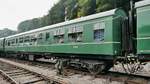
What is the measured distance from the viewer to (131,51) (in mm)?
9367

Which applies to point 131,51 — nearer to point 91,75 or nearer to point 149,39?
point 149,39

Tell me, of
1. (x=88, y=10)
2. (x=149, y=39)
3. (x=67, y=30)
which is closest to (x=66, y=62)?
(x=67, y=30)

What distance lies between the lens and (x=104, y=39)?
1016cm

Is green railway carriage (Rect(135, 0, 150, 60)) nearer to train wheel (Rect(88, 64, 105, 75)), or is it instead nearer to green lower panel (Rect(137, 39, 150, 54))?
green lower panel (Rect(137, 39, 150, 54))

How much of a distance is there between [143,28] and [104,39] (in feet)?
7.74

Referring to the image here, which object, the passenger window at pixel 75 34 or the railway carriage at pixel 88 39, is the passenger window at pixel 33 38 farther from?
the passenger window at pixel 75 34

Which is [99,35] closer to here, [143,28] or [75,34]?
[75,34]

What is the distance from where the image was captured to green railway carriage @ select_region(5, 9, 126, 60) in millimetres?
9844

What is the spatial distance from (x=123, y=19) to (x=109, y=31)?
3.23 ft

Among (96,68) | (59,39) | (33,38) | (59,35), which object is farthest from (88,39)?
(33,38)

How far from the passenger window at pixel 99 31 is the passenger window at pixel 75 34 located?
125 cm

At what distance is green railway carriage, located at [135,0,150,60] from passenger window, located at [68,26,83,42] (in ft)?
13.2

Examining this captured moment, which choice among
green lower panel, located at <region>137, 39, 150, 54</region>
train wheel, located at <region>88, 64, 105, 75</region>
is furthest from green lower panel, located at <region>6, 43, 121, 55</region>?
green lower panel, located at <region>137, 39, 150, 54</region>

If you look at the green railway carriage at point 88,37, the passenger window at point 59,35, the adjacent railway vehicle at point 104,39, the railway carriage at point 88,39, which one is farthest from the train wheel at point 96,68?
the passenger window at point 59,35
